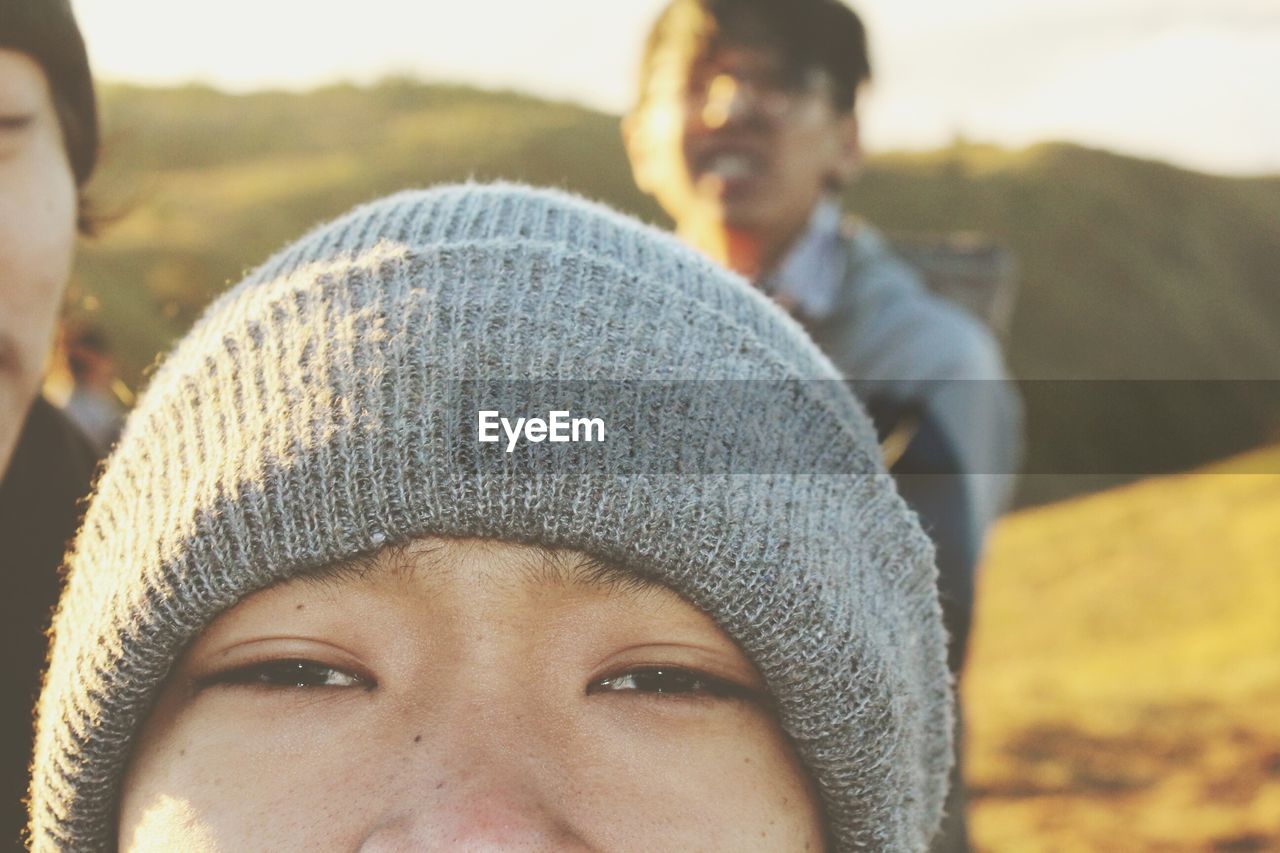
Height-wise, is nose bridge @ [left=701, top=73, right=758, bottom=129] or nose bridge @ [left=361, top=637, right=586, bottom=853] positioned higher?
nose bridge @ [left=701, top=73, right=758, bottom=129]

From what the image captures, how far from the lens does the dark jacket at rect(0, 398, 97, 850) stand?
1.43 metres

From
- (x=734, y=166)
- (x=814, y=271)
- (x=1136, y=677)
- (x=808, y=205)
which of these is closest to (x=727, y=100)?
(x=734, y=166)

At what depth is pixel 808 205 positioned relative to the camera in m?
2.59

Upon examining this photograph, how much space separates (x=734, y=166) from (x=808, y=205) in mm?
223

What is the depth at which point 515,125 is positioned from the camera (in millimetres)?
24812

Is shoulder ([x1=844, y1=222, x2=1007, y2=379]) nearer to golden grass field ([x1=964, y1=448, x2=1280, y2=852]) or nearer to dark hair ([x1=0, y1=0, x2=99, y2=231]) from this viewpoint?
dark hair ([x1=0, y1=0, x2=99, y2=231])

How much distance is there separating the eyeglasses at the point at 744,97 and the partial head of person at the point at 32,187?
141 cm

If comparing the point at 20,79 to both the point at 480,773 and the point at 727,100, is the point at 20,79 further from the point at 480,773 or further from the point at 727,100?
the point at 727,100

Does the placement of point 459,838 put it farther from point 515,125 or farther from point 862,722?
point 515,125

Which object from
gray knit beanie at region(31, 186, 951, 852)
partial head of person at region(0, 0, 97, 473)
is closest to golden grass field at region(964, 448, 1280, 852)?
gray knit beanie at region(31, 186, 951, 852)

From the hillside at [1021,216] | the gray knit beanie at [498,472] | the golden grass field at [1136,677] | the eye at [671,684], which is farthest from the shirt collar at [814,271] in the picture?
the hillside at [1021,216]

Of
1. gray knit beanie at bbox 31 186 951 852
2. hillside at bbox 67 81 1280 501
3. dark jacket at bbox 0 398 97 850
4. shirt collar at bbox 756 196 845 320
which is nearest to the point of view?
gray knit beanie at bbox 31 186 951 852

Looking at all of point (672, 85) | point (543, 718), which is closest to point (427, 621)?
point (543, 718)

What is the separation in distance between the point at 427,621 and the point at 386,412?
0.70ft
